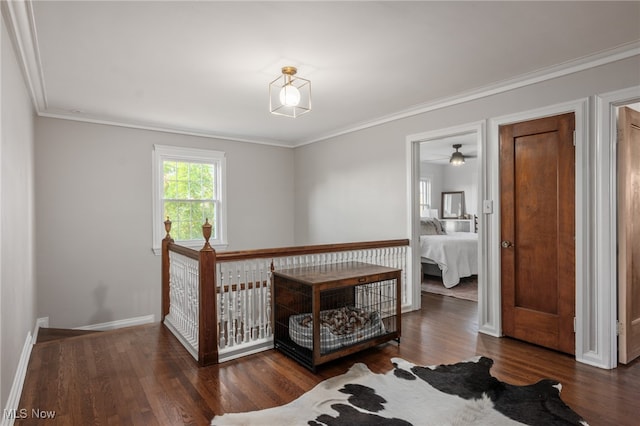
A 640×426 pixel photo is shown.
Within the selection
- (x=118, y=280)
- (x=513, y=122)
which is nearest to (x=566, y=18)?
(x=513, y=122)

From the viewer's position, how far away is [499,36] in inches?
100

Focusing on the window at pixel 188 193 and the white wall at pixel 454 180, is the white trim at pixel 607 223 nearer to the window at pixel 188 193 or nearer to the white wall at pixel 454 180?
the window at pixel 188 193

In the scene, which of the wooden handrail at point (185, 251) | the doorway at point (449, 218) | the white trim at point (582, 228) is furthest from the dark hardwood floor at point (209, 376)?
the doorway at point (449, 218)

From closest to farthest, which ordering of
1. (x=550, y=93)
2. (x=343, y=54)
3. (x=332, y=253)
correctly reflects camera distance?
(x=343, y=54) < (x=550, y=93) < (x=332, y=253)

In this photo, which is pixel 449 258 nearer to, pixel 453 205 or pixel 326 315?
pixel 326 315

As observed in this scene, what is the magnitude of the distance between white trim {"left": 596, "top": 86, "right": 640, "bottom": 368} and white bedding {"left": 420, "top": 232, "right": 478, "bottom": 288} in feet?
9.42

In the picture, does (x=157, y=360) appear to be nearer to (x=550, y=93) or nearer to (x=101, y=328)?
(x=101, y=328)

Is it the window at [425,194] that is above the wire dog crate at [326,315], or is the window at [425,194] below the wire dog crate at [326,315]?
above

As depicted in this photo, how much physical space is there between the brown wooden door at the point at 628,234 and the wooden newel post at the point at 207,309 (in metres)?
3.19

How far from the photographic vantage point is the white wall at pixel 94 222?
4289 millimetres

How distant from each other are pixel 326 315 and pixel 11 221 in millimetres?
2395

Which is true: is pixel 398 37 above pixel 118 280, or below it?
above

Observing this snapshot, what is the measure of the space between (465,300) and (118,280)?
4.62 m

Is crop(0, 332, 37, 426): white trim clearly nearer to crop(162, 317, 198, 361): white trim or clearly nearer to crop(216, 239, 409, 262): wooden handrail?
crop(162, 317, 198, 361): white trim
